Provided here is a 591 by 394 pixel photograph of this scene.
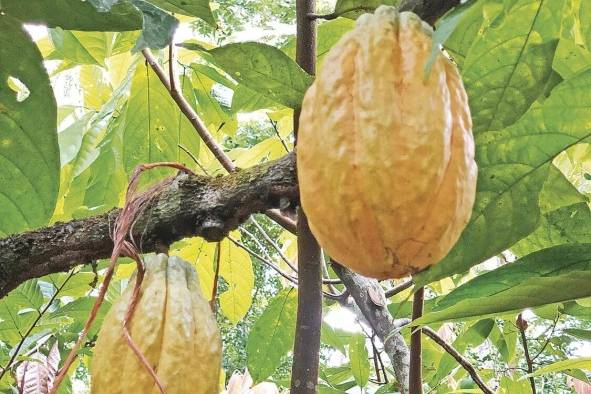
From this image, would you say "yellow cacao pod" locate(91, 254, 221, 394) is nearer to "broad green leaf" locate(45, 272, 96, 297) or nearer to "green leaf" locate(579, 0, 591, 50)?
"green leaf" locate(579, 0, 591, 50)

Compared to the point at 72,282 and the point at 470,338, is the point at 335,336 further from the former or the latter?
the point at 72,282

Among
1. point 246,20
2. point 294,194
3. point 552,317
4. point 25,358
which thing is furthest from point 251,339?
point 246,20

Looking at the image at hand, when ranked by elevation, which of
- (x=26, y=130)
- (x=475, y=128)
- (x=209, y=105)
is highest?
(x=209, y=105)

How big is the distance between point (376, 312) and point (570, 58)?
0.47 metres

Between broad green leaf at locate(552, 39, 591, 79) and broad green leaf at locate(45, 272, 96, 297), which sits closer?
Answer: broad green leaf at locate(552, 39, 591, 79)

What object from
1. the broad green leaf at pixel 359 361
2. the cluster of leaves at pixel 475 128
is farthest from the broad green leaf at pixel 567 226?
the broad green leaf at pixel 359 361

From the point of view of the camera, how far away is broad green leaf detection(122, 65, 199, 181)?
1.37 m

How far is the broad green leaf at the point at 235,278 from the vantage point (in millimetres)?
1588

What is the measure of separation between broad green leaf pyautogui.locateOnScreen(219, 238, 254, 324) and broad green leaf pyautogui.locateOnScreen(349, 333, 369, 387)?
0.27 m

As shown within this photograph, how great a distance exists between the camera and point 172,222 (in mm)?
868

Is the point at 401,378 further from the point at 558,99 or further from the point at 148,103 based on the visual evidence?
the point at 148,103

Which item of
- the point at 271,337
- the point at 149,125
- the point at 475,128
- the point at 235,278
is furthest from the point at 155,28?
the point at 235,278

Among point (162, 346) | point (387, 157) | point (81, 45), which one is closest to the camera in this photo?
point (387, 157)

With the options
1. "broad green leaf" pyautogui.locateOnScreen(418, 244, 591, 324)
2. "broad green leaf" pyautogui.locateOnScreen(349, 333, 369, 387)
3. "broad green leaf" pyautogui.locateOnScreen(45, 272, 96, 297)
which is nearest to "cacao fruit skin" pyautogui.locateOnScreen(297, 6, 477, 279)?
"broad green leaf" pyautogui.locateOnScreen(418, 244, 591, 324)
